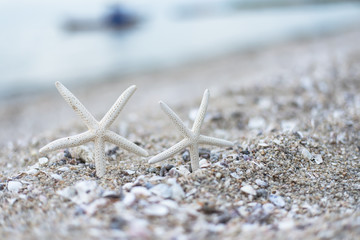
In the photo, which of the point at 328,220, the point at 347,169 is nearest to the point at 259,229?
the point at 328,220

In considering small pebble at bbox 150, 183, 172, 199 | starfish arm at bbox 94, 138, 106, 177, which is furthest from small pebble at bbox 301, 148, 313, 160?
starfish arm at bbox 94, 138, 106, 177

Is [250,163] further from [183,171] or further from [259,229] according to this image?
[259,229]

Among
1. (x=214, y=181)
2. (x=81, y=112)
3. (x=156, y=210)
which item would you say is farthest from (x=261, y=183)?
(x=81, y=112)

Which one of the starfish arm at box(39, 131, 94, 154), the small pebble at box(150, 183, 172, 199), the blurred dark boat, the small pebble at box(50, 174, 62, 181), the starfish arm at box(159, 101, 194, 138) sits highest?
the blurred dark boat

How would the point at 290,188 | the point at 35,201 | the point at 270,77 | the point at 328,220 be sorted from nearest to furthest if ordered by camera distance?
1. the point at 328,220
2. the point at 35,201
3. the point at 290,188
4. the point at 270,77

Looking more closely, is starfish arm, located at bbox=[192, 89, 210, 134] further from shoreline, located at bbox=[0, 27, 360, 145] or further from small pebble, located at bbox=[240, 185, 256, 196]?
shoreline, located at bbox=[0, 27, 360, 145]

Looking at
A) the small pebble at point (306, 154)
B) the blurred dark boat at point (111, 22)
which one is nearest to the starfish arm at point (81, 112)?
the small pebble at point (306, 154)
